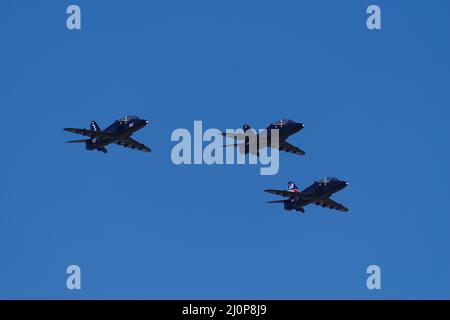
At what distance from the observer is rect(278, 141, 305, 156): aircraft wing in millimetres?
124438

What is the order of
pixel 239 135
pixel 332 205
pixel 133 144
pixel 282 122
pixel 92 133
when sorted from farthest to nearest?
pixel 133 144, pixel 332 205, pixel 239 135, pixel 92 133, pixel 282 122

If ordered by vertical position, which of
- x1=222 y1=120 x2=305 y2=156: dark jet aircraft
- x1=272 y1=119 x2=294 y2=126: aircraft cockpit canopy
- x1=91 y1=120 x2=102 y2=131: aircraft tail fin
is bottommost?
x1=222 y1=120 x2=305 y2=156: dark jet aircraft

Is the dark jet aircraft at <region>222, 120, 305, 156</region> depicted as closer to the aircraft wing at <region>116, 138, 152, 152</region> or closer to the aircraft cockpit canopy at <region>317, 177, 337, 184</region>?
the aircraft cockpit canopy at <region>317, 177, 337, 184</region>

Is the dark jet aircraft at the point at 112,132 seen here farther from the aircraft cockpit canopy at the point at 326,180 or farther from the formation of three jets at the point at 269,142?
the aircraft cockpit canopy at the point at 326,180

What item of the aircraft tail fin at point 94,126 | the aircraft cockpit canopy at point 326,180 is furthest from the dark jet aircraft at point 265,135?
the aircraft tail fin at point 94,126

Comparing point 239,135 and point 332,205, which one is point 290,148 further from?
point 239,135

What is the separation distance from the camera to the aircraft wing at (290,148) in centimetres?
12444

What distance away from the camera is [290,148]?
125688 millimetres

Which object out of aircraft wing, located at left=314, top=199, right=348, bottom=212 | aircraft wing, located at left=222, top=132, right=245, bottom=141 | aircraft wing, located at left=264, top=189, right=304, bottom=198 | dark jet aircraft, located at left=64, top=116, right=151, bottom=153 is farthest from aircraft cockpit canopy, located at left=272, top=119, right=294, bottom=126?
dark jet aircraft, located at left=64, top=116, right=151, bottom=153

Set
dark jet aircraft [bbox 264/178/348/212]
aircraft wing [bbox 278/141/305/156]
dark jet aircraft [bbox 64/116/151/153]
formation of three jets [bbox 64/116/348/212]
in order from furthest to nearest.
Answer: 1. aircraft wing [bbox 278/141/305/156]
2. dark jet aircraft [bbox 64/116/151/153]
3. formation of three jets [bbox 64/116/348/212]
4. dark jet aircraft [bbox 264/178/348/212]

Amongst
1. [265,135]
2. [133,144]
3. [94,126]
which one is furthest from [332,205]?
[94,126]
